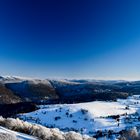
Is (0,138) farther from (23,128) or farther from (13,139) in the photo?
(23,128)

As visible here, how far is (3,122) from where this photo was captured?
165125mm

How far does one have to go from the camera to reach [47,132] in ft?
461

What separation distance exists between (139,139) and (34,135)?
5230 centimetres

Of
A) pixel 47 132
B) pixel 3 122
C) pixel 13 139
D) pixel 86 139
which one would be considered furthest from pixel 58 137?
pixel 3 122

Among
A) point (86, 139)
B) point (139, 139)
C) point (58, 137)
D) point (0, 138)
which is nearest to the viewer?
point (0, 138)

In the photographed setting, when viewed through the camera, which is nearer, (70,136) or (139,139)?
(70,136)

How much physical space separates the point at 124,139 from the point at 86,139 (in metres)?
26.8

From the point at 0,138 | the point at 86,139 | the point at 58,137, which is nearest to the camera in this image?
the point at 0,138

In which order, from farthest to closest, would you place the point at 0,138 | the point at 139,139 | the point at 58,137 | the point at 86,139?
the point at 139,139 → the point at 86,139 → the point at 58,137 → the point at 0,138

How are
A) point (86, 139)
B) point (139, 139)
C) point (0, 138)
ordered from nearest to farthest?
point (0, 138), point (86, 139), point (139, 139)

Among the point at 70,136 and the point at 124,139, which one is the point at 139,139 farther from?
the point at 70,136

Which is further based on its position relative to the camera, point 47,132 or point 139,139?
point 139,139

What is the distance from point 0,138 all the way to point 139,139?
75.7m

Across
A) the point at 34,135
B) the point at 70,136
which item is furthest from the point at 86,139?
the point at 34,135
